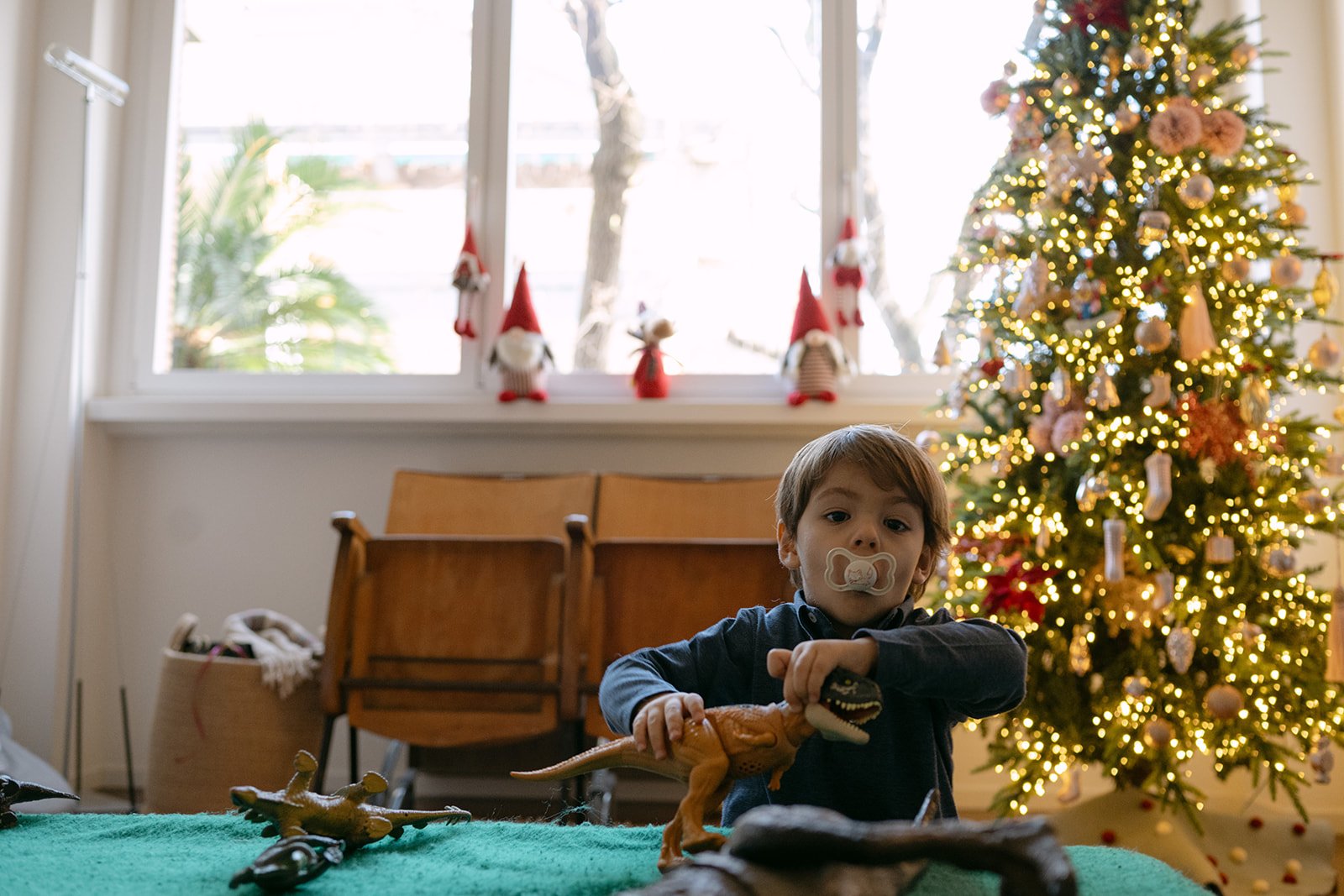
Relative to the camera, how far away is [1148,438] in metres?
2.76

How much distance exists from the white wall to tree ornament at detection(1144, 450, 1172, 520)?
1272mm

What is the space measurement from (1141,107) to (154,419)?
3.27 metres

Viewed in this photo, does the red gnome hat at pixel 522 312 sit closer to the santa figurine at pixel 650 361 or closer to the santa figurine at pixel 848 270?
the santa figurine at pixel 650 361

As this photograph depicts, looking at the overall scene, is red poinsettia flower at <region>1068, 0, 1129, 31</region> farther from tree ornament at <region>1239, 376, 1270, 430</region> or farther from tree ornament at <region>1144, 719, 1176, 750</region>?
tree ornament at <region>1144, 719, 1176, 750</region>

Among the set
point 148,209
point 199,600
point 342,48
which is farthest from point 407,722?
point 342,48

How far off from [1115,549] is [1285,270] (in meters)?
0.81

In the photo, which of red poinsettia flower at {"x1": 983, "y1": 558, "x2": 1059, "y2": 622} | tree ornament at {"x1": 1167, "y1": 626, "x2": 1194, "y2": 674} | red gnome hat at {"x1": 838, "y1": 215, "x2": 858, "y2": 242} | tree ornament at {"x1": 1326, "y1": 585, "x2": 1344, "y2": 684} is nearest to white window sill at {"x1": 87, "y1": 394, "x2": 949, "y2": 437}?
red gnome hat at {"x1": 838, "y1": 215, "x2": 858, "y2": 242}

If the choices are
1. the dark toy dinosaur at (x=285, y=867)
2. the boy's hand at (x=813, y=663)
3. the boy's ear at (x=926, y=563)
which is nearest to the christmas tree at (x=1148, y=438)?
the boy's ear at (x=926, y=563)

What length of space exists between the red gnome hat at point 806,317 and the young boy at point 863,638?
2.57 meters

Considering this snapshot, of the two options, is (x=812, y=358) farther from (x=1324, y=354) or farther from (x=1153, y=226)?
(x=1324, y=354)

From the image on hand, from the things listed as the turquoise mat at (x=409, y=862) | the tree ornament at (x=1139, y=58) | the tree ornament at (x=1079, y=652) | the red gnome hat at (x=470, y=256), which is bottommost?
the tree ornament at (x=1079, y=652)

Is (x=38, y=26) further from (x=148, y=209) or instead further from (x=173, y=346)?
(x=173, y=346)

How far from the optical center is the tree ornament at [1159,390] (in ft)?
8.68

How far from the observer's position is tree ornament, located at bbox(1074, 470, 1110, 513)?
→ 8.55 ft
